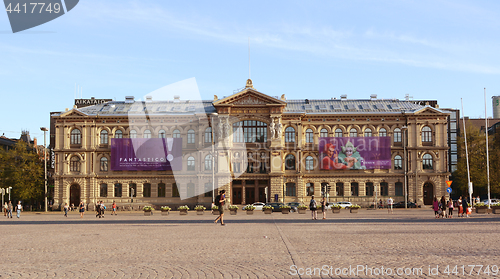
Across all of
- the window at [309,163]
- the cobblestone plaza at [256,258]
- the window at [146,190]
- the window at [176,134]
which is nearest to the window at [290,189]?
the window at [309,163]

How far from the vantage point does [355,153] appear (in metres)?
80.8

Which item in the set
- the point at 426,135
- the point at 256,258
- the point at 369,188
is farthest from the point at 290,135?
the point at 256,258

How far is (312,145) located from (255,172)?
9.58 metres

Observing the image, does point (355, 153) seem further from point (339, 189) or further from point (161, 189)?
point (161, 189)

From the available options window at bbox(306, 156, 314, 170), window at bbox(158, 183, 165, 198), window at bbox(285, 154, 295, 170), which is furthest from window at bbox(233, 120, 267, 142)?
window at bbox(158, 183, 165, 198)

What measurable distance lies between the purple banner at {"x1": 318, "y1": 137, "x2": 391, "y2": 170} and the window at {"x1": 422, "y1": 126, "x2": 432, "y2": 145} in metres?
5.35

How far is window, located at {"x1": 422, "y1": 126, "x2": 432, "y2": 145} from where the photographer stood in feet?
266

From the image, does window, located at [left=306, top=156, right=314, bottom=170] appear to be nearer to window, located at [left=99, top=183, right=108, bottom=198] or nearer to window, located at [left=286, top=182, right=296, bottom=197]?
window, located at [left=286, top=182, right=296, bottom=197]

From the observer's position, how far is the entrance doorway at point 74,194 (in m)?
82.9

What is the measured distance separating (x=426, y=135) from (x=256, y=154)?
25.7 m

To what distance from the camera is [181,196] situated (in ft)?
269

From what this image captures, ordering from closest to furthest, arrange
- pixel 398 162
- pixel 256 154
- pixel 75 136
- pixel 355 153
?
pixel 256 154
pixel 355 153
pixel 398 162
pixel 75 136

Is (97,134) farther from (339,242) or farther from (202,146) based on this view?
(339,242)

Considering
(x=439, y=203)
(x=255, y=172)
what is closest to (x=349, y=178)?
(x=255, y=172)
